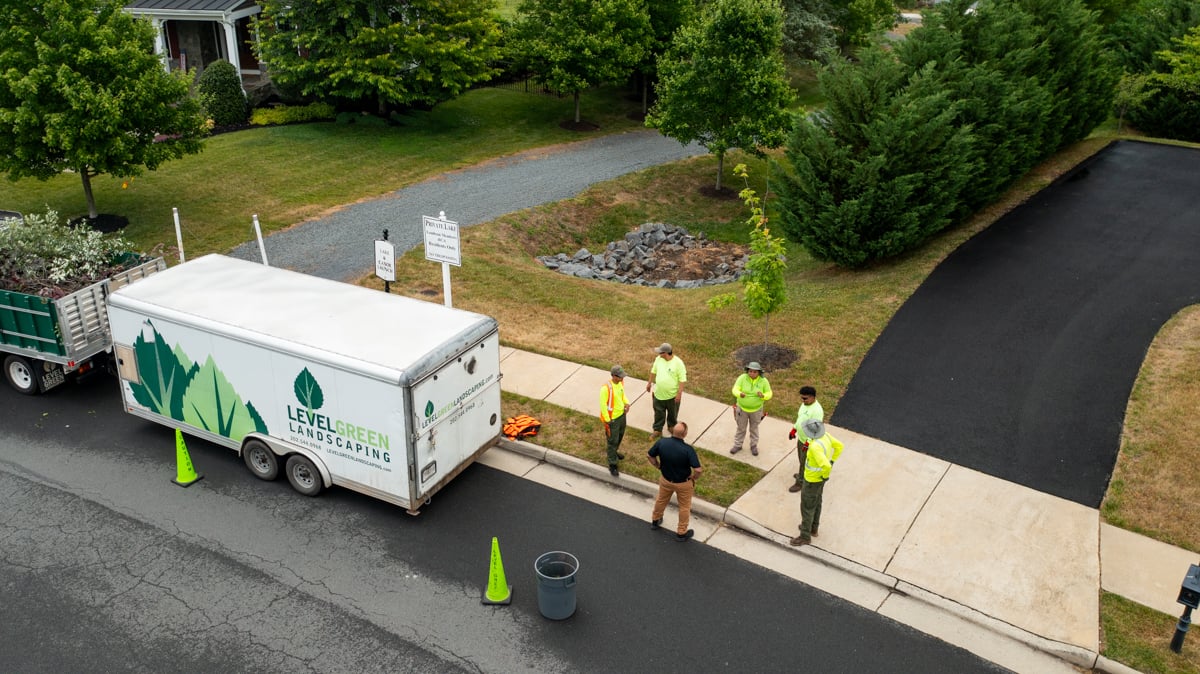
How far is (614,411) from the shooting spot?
12.2 metres

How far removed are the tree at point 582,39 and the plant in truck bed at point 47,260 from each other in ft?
71.6

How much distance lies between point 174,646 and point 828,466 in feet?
25.6

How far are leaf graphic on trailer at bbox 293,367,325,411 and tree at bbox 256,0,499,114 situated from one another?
21101 millimetres

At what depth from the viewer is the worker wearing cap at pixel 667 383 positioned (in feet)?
42.3

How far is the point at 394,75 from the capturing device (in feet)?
104

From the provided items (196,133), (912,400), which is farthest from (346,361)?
(196,133)

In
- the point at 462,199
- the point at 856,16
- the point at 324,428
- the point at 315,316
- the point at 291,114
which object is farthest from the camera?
the point at 856,16

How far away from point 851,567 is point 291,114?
28725mm

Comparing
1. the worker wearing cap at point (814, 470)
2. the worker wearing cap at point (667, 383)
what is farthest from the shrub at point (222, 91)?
the worker wearing cap at point (814, 470)

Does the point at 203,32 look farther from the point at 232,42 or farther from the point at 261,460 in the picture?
the point at 261,460

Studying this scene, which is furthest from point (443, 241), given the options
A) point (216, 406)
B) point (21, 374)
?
point (21, 374)

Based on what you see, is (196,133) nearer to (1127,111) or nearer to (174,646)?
(174,646)

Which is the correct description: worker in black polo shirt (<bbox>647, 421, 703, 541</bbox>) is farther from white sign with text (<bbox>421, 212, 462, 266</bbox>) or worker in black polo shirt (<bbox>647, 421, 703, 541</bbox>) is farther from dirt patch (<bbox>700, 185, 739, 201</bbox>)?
dirt patch (<bbox>700, 185, 739, 201</bbox>)

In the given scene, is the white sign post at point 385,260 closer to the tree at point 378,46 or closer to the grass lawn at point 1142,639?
the grass lawn at point 1142,639
